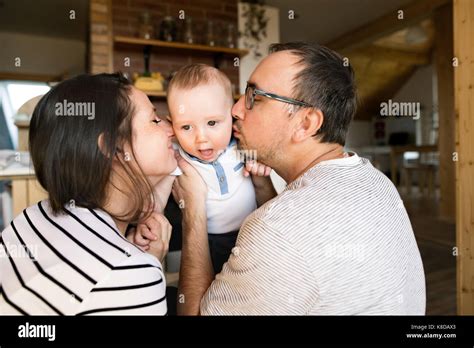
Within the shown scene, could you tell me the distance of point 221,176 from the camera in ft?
3.51

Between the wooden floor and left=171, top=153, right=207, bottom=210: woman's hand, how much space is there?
1.54 m

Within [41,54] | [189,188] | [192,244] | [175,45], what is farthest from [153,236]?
[41,54]

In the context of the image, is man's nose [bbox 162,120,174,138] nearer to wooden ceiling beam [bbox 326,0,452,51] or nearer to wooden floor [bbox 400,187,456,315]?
wooden floor [bbox 400,187,456,315]

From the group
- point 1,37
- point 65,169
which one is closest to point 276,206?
point 65,169

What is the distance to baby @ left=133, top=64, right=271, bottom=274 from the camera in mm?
1034

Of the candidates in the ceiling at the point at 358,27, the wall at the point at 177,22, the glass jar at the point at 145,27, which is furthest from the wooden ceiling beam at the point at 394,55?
the glass jar at the point at 145,27

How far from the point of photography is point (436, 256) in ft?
9.50

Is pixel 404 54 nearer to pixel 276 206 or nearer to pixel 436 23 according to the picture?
pixel 436 23

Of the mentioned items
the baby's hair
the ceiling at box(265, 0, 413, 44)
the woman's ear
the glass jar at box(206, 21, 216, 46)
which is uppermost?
the ceiling at box(265, 0, 413, 44)

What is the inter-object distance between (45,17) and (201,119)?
4495mm

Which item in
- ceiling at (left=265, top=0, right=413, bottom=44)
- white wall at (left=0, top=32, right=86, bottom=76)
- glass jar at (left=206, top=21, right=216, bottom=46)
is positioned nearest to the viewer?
glass jar at (left=206, top=21, right=216, bottom=46)

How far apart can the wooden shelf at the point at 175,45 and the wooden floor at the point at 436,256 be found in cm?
238

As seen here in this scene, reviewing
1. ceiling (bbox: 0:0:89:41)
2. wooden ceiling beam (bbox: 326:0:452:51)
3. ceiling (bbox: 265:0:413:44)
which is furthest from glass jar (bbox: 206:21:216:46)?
wooden ceiling beam (bbox: 326:0:452:51)

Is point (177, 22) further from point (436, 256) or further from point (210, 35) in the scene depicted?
point (436, 256)
